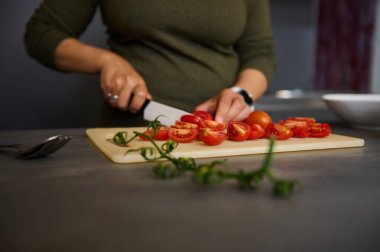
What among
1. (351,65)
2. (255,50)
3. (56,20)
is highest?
(56,20)

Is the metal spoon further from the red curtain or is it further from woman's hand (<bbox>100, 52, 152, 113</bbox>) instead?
the red curtain

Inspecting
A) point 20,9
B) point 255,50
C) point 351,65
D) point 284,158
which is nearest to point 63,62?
point 255,50

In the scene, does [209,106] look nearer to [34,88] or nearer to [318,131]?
[318,131]

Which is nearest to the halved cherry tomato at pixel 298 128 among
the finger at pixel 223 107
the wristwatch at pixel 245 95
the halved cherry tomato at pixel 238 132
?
the halved cherry tomato at pixel 238 132

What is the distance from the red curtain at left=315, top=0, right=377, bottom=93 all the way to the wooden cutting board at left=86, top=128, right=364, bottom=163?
2.15 meters

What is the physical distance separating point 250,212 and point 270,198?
5cm

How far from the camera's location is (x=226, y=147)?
0.71 meters

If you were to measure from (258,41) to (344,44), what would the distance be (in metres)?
1.76

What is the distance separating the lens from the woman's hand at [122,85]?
999mm

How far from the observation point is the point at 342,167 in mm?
632

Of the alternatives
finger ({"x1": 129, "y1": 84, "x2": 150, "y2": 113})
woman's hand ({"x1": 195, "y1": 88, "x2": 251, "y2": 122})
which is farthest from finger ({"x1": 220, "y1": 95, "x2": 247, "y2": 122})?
finger ({"x1": 129, "y1": 84, "x2": 150, "y2": 113})

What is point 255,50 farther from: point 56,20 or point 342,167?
point 342,167

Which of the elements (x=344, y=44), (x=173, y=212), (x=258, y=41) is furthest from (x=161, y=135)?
(x=344, y=44)

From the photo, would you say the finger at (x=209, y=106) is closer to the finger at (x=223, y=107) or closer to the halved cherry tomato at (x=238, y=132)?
the finger at (x=223, y=107)
